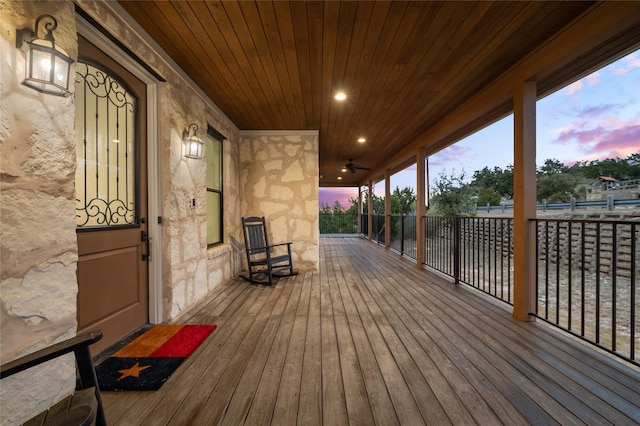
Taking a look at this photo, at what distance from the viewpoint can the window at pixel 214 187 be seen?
3537mm

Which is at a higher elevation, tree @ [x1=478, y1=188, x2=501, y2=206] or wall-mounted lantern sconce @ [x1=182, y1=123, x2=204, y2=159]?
wall-mounted lantern sconce @ [x1=182, y1=123, x2=204, y2=159]

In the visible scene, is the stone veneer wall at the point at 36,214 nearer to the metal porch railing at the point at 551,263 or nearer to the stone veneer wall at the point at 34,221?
the stone veneer wall at the point at 34,221

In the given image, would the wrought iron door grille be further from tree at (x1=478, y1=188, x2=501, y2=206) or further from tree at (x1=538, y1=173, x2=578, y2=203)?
tree at (x1=478, y1=188, x2=501, y2=206)

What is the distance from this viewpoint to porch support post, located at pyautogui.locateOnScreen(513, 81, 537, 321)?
90.1 inches

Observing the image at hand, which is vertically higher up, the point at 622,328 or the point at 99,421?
the point at 99,421

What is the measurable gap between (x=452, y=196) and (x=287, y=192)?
501 centimetres

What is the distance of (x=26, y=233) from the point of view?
119 cm

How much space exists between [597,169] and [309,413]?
13.9 ft

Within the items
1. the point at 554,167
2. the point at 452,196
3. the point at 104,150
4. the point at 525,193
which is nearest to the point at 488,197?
the point at 452,196

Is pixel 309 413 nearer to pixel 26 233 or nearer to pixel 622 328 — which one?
pixel 26 233

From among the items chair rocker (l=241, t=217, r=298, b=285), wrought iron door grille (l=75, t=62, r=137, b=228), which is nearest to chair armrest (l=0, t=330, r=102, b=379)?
wrought iron door grille (l=75, t=62, r=137, b=228)

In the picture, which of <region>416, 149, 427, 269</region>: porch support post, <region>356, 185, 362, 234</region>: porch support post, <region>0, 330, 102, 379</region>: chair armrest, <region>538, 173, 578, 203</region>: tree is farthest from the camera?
<region>356, 185, 362, 234</region>: porch support post

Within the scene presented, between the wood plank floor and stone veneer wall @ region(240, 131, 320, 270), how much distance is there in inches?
71.8

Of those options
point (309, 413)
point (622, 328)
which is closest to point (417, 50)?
point (309, 413)
